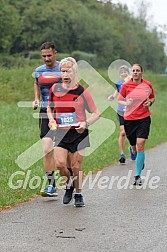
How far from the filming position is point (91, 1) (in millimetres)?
92250

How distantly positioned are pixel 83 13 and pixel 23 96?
46.3m

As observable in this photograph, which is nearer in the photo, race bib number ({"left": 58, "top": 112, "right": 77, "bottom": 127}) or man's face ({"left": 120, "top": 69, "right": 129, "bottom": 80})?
race bib number ({"left": 58, "top": 112, "right": 77, "bottom": 127})

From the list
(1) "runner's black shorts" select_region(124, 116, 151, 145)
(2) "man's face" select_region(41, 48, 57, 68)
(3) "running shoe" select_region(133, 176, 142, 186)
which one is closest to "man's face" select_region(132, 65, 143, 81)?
(1) "runner's black shorts" select_region(124, 116, 151, 145)

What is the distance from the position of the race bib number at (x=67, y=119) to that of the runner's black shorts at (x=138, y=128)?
7.58 feet

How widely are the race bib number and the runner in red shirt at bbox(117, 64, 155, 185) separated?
2.28 meters

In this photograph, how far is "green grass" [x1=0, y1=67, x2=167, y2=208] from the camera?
10.3 meters

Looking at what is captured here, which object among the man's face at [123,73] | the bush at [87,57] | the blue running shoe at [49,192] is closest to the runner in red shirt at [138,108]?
the blue running shoe at [49,192]

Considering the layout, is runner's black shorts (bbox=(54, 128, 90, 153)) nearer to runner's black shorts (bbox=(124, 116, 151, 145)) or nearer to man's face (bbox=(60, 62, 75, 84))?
man's face (bbox=(60, 62, 75, 84))

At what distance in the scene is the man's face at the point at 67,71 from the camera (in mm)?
8516

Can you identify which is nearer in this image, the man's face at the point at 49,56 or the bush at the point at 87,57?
the man's face at the point at 49,56

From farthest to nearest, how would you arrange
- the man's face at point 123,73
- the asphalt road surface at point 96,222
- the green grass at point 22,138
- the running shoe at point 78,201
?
the man's face at point 123,73
the green grass at point 22,138
the running shoe at point 78,201
the asphalt road surface at point 96,222

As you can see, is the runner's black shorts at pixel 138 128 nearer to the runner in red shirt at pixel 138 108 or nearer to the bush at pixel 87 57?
the runner in red shirt at pixel 138 108

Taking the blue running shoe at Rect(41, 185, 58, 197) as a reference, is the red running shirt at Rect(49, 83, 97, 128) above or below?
above

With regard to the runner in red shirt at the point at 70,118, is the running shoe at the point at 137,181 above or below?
below
